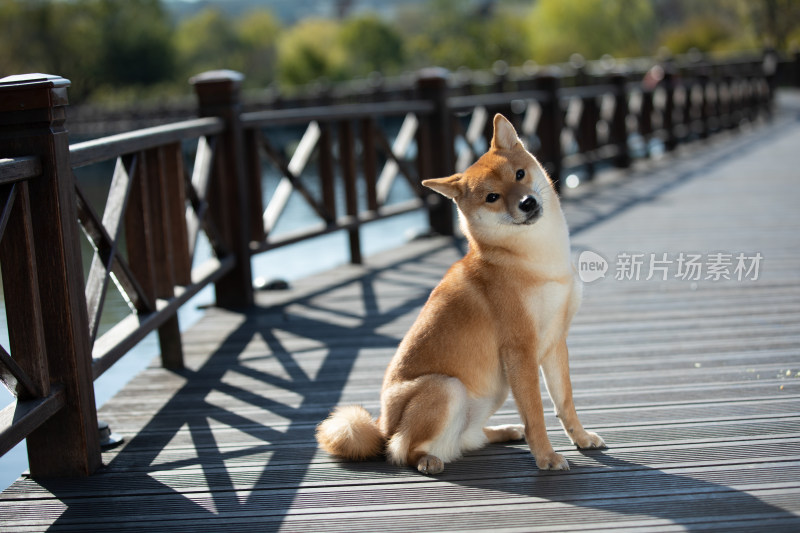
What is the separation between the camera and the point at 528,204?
2547 millimetres

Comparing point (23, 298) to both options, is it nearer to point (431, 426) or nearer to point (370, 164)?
point (431, 426)

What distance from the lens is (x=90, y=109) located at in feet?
104

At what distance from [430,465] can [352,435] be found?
263mm

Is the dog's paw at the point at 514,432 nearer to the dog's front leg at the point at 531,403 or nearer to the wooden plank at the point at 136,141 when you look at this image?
the dog's front leg at the point at 531,403

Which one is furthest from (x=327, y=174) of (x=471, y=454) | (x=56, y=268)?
(x=471, y=454)

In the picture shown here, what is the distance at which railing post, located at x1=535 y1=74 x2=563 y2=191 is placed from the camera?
9.35 meters

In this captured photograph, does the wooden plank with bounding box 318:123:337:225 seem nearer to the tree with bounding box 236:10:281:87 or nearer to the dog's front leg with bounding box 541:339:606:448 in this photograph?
the dog's front leg with bounding box 541:339:606:448

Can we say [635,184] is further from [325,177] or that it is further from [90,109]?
[90,109]

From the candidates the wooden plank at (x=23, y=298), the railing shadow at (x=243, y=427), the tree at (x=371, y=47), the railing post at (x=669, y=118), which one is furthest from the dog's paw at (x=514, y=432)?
the tree at (x=371, y=47)

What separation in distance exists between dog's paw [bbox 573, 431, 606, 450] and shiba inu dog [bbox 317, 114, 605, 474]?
189 millimetres

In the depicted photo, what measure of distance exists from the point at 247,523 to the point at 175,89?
54.4 metres

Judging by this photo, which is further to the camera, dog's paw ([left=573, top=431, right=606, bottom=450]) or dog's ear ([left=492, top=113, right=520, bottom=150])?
dog's paw ([left=573, top=431, right=606, bottom=450])

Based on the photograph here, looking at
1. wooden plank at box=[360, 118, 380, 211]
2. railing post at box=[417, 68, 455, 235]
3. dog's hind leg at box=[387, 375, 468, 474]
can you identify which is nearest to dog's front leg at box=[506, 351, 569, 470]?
dog's hind leg at box=[387, 375, 468, 474]

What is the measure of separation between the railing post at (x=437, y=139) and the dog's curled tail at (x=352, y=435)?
184 inches
